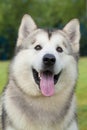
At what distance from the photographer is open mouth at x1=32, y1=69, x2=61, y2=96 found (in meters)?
5.71

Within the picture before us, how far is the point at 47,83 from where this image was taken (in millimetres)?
5711

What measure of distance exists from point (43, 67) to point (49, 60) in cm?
14

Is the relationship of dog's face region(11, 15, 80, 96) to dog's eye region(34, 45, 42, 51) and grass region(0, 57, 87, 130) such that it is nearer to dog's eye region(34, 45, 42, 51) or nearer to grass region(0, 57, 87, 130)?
dog's eye region(34, 45, 42, 51)

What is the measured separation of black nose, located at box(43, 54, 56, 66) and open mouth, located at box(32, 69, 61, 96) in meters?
0.18

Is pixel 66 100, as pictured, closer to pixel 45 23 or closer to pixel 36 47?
pixel 36 47

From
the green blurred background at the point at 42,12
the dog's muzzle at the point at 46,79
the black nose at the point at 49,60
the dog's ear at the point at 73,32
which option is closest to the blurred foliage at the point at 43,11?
the green blurred background at the point at 42,12

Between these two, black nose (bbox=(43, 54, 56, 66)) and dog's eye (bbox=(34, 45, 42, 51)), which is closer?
black nose (bbox=(43, 54, 56, 66))

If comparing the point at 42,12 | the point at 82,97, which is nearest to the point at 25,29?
the point at 82,97

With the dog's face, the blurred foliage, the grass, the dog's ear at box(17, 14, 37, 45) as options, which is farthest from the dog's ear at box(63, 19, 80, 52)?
the blurred foliage

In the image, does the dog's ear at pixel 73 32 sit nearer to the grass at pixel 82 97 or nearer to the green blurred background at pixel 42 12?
the grass at pixel 82 97

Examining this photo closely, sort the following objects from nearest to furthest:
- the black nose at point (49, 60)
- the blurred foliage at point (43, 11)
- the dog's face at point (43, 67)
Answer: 1. the black nose at point (49, 60)
2. the dog's face at point (43, 67)
3. the blurred foliage at point (43, 11)

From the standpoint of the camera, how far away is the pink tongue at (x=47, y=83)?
5711 mm

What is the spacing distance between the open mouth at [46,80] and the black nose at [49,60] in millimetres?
177

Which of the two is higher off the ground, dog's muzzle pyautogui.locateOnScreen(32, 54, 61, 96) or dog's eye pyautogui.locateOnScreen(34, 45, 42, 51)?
dog's eye pyautogui.locateOnScreen(34, 45, 42, 51)
